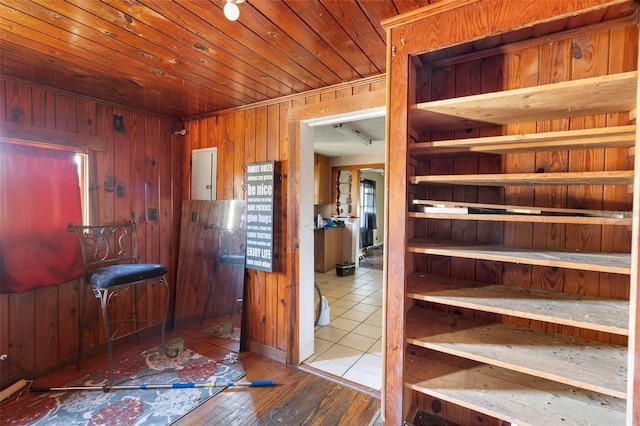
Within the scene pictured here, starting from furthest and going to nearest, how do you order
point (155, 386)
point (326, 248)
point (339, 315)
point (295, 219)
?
point (326, 248) < point (339, 315) < point (295, 219) < point (155, 386)

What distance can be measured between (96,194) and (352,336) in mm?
2620

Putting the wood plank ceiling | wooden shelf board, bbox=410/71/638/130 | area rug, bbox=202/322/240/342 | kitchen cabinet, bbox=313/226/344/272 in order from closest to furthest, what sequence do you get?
1. wooden shelf board, bbox=410/71/638/130
2. the wood plank ceiling
3. area rug, bbox=202/322/240/342
4. kitchen cabinet, bbox=313/226/344/272

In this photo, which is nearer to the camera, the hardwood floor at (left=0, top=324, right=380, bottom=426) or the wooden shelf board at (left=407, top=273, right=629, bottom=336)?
the wooden shelf board at (left=407, top=273, right=629, bottom=336)

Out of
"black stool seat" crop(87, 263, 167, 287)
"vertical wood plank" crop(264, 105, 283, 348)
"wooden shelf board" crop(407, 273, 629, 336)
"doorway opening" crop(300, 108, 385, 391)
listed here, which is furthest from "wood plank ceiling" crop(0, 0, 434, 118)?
"black stool seat" crop(87, 263, 167, 287)

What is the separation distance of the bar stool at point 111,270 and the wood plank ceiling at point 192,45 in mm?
1142

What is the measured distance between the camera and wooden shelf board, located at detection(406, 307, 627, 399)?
1009 mm

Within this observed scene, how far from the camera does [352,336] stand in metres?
2.80

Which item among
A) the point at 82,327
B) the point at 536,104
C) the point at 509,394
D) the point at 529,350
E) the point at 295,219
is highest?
the point at 536,104

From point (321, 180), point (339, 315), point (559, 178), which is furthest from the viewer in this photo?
point (321, 180)

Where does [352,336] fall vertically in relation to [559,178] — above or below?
below

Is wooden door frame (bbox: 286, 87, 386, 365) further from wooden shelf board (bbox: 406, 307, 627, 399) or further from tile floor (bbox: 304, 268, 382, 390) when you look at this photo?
wooden shelf board (bbox: 406, 307, 627, 399)

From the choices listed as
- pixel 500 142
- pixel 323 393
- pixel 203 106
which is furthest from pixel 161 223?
pixel 500 142

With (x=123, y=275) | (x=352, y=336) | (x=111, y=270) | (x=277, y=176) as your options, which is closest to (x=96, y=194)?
(x=111, y=270)

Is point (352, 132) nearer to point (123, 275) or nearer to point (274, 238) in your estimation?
point (274, 238)
